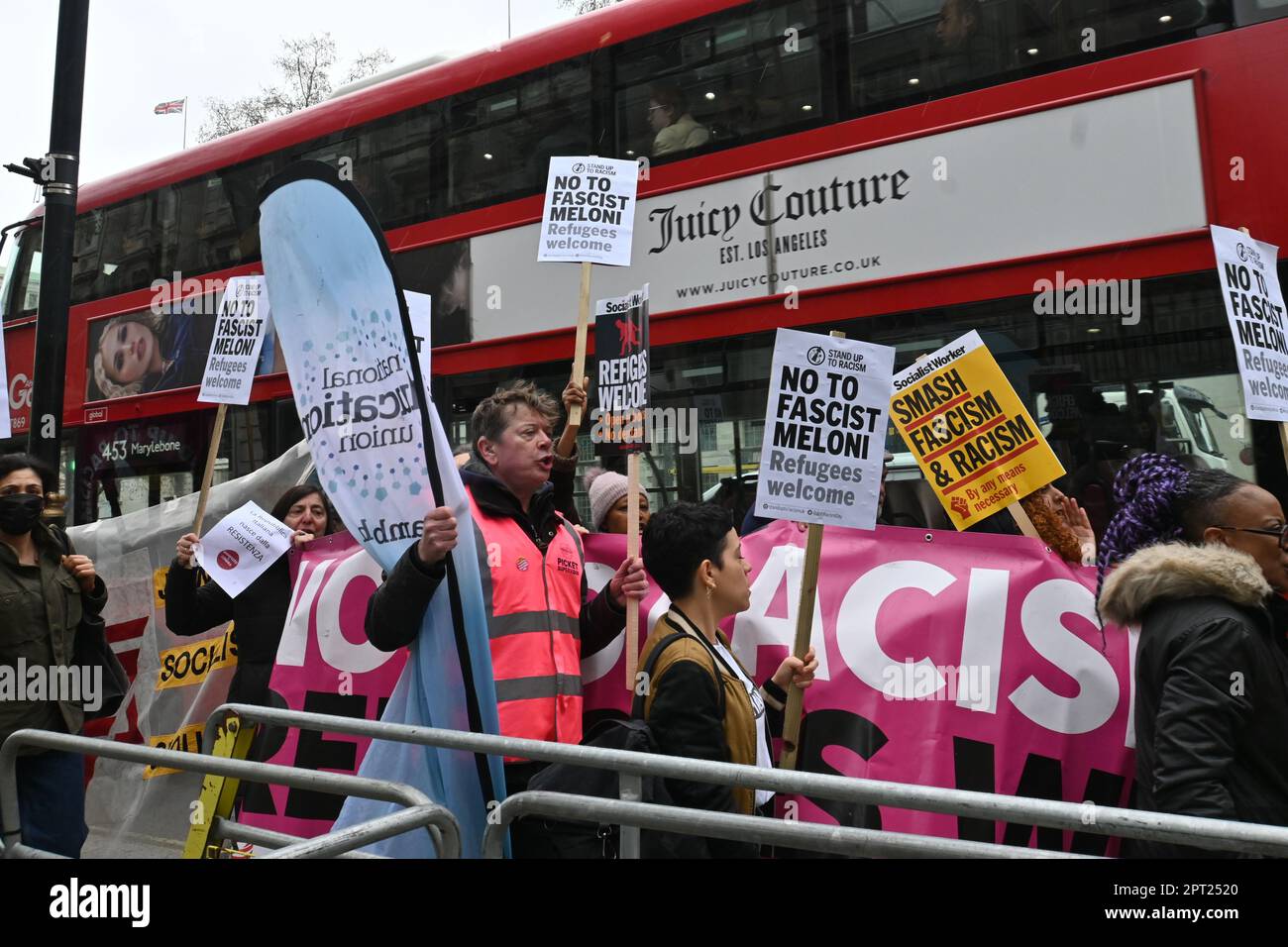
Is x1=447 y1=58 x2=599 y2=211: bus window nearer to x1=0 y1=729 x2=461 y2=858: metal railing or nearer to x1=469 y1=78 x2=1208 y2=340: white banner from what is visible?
x1=469 y1=78 x2=1208 y2=340: white banner

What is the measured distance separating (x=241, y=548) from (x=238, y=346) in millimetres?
1402

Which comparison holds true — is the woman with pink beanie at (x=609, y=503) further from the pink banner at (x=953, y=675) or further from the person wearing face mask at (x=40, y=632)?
the person wearing face mask at (x=40, y=632)

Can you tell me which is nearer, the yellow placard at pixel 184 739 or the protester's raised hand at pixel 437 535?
the protester's raised hand at pixel 437 535

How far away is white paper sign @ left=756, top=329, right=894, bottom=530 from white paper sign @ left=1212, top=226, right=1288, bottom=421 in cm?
121

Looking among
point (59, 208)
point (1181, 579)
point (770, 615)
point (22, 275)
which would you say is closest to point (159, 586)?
point (59, 208)

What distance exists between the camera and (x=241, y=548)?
4199mm

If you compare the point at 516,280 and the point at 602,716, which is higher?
the point at 516,280

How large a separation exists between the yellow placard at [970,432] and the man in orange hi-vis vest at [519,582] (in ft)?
3.58

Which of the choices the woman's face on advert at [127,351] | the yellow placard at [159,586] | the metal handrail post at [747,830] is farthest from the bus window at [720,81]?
the metal handrail post at [747,830]

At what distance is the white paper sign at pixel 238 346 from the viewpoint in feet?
16.8

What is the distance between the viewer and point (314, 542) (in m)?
4.41

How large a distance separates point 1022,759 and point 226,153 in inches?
323

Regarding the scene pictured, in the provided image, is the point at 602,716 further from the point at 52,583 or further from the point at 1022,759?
the point at 52,583
